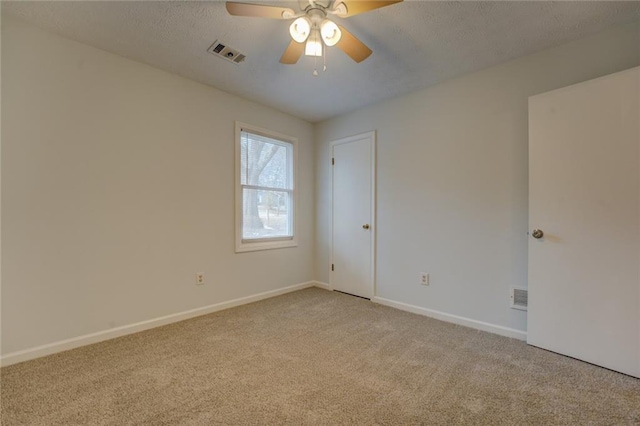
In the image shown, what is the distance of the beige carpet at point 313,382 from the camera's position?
1.46 meters

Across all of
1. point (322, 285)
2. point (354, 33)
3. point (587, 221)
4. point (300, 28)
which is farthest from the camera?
point (322, 285)

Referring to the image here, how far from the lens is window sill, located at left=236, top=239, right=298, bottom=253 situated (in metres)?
3.26

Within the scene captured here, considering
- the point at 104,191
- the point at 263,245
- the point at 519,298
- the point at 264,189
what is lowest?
the point at 519,298

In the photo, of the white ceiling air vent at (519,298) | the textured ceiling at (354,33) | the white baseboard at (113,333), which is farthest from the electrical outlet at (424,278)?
the textured ceiling at (354,33)

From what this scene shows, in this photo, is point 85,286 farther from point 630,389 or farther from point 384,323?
point 630,389

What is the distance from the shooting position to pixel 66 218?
216 centimetres

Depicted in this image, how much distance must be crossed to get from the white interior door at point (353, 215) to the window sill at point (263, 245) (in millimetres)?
598

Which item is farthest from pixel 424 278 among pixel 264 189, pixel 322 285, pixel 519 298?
pixel 264 189

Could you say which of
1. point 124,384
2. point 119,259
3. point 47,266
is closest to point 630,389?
point 124,384

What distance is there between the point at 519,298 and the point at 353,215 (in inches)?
74.5

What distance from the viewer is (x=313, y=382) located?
5.75 ft

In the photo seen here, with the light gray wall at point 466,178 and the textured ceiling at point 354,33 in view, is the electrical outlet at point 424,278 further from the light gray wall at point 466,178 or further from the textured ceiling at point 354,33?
the textured ceiling at point 354,33

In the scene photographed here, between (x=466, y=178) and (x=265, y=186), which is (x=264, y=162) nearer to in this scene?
(x=265, y=186)

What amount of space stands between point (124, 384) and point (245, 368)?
0.71 m
